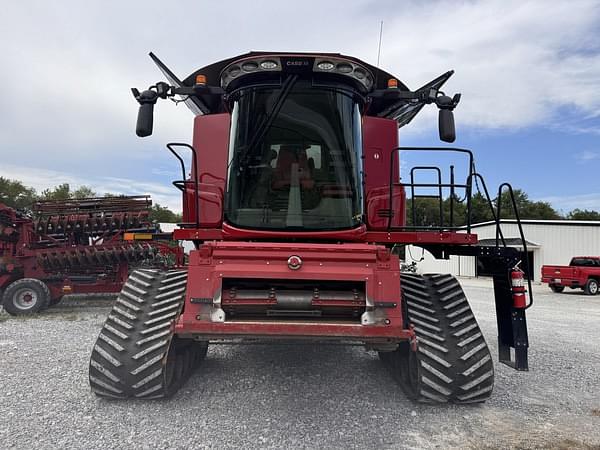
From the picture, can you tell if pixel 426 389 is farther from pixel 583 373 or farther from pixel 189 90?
pixel 189 90

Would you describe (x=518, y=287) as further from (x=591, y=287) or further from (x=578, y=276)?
(x=591, y=287)

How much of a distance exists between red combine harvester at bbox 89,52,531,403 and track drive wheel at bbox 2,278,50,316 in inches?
318

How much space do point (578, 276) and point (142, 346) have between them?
2201 cm

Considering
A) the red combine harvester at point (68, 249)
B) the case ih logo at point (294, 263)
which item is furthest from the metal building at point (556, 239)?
the case ih logo at point (294, 263)

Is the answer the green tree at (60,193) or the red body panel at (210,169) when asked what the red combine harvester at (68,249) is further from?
the green tree at (60,193)

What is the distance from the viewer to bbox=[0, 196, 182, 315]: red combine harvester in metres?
11.9

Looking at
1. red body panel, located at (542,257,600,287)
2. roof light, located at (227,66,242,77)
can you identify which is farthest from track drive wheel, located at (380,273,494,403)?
red body panel, located at (542,257,600,287)

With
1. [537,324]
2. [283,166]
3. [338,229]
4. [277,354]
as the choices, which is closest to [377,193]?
[338,229]

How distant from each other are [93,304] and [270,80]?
1104cm

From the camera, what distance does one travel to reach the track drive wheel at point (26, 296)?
1131cm

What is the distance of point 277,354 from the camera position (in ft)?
20.3

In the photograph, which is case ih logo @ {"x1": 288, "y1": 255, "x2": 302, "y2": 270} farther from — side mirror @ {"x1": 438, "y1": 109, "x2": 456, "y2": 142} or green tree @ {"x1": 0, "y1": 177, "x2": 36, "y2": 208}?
green tree @ {"x1": 0, "y1": 177, "x2": 36, "y2": 208}

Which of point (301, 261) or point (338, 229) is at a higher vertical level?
point (338, 229)

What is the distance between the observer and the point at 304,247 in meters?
3.98
